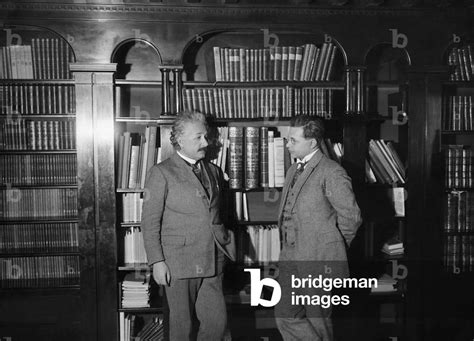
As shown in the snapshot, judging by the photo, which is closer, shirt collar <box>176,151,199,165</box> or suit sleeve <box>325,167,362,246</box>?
suit sleeve <box>325,167,362,246</box>

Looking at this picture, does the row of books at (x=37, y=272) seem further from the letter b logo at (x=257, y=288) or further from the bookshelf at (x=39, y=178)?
the letter b logo at (x=257, y=288)

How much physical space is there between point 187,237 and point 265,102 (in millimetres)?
1193

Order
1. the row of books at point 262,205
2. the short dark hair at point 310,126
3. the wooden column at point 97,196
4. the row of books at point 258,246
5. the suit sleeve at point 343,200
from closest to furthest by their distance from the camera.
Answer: the suit sleeve at point 343,200 → the short dark hair at point 310,126 → the wooden column at point 97,196 → the row of books at point 258,246 → the row of books at point 262,205

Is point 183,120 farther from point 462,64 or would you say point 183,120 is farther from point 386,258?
point 462,64

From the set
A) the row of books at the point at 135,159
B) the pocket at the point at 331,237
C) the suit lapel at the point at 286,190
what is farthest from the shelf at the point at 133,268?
the pocket at the point at 331,237

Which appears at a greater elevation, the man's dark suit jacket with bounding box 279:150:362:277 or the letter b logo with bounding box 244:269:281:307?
the man's dark suit jacket with bounding box 279:150:362:277

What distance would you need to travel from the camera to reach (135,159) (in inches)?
137

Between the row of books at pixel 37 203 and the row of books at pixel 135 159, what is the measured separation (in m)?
0.40

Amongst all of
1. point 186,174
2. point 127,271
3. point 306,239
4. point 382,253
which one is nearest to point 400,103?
point 382,253

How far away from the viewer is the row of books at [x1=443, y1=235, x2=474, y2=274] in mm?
3668

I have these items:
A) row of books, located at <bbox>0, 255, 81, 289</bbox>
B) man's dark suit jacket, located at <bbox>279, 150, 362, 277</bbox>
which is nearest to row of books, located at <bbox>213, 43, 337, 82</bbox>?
man's dark suit jacket, located at <bbox>279, 150, 362, 277</bbox>

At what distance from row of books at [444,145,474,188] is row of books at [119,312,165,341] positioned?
2.37m

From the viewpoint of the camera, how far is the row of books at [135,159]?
3.46m

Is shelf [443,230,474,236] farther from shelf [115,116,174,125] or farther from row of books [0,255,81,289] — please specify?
row of books [0,255,81,289]
